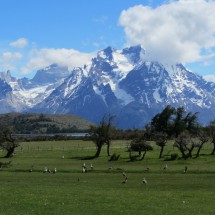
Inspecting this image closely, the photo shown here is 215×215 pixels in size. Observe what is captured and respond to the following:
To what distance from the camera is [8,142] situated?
402 ft

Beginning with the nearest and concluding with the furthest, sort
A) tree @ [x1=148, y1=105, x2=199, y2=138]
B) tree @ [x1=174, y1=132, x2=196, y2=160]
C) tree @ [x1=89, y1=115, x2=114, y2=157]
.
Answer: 1. tree @ [x1=174, y1=132, x2=196, y2=160]
2. tree @ [x1=89, y1=115, x2=114, y2=157]
3. tree @ [x1=148, y1=105, x2=199, y2=138]

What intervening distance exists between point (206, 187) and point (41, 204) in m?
22.8

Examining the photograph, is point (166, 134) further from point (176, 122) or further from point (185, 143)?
point (176, 122)

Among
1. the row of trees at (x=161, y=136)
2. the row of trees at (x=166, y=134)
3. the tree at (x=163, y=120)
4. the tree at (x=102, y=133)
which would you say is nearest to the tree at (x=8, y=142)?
the row of trees at (x=161, y=136)

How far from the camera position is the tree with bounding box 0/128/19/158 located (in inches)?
4717

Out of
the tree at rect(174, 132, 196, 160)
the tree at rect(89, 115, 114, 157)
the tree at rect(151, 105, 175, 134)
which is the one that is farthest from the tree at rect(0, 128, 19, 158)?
the tree at rect(151, 105, 175, 134)

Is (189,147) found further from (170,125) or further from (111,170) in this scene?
(170,125)

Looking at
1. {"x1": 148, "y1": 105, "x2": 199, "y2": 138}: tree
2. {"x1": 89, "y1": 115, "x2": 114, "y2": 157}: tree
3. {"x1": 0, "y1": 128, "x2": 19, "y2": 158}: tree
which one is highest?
{"x1": 148, "y1": 105, "x2": 199, "y2": 138}: tree

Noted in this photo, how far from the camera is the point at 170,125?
171500 mm

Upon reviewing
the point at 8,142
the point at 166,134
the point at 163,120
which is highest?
the point at 163,120

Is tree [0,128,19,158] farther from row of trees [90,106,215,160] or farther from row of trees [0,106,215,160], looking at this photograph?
row of trees [90,106,215,160]

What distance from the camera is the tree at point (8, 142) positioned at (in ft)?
393

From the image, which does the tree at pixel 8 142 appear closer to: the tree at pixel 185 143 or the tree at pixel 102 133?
the tree at pixel 102 133

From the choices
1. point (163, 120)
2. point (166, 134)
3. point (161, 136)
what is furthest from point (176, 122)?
point (161, 136)
